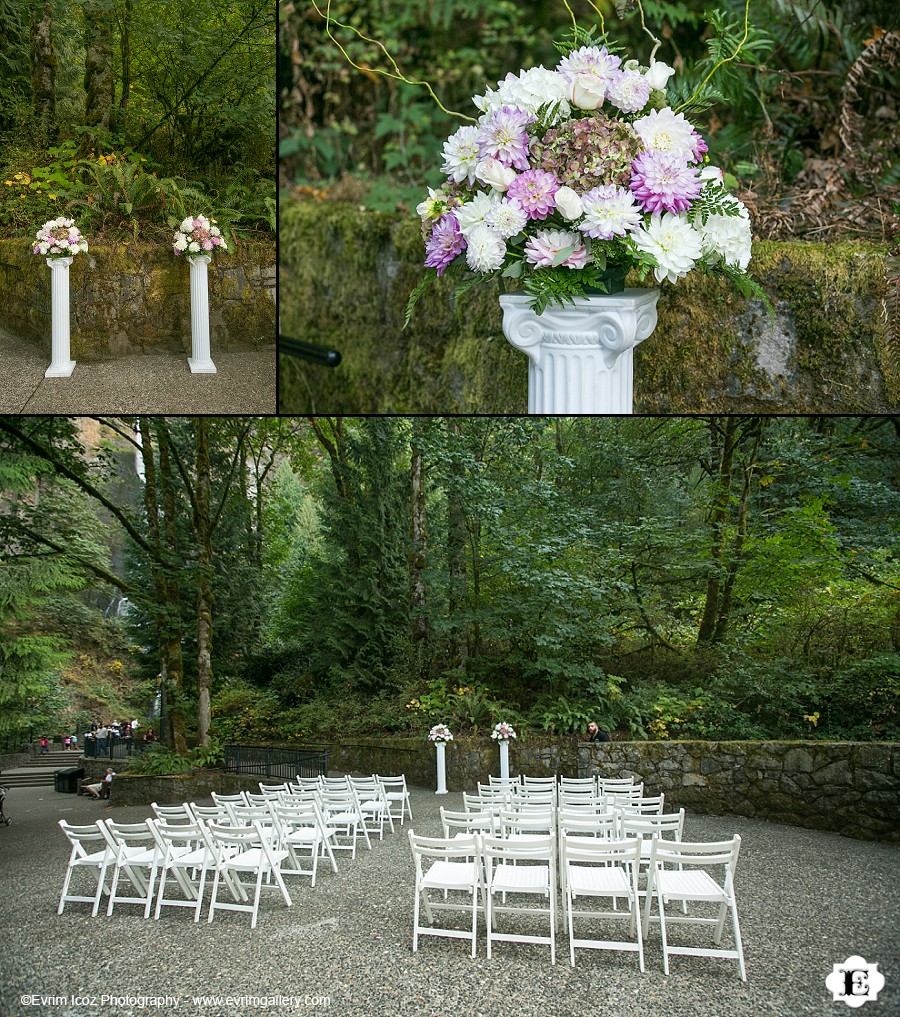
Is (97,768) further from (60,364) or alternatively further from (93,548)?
(60,364)

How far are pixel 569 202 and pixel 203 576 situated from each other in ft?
34.0

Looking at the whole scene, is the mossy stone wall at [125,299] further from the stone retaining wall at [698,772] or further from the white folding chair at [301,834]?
the stone retaining wall at [698,772]

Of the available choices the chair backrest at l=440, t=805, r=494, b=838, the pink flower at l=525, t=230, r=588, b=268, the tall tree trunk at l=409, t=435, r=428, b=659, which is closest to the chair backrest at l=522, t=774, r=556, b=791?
A: the chair backrest at l=440, t=805, r=494, b=838

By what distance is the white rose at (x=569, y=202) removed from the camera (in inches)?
94.9

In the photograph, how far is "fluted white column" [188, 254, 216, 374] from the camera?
342 cm

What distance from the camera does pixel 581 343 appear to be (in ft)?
9.07

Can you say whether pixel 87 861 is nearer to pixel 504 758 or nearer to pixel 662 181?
pixel 504 758

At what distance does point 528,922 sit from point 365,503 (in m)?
8.71

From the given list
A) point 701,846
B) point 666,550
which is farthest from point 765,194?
A: point 666,550

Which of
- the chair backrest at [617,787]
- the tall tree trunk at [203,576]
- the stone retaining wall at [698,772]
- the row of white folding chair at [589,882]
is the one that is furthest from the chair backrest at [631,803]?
the tall tree trunk at [203,576]

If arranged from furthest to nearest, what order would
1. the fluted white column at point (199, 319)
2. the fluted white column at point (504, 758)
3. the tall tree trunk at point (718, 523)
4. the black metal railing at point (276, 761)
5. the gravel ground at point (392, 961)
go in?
the tall tree trunk at point (718, 523), the black metal railing at point (276, 761), the fluted white column at point (504, 758), the gravel ground at point (392, 961), the fluted white column at point (199, 319)

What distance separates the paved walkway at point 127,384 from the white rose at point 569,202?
156 centimetres

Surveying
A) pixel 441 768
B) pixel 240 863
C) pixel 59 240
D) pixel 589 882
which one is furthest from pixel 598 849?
pixel 441 768

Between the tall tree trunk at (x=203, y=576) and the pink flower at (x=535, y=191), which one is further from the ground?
the pink flower at (x=535, y=191)
